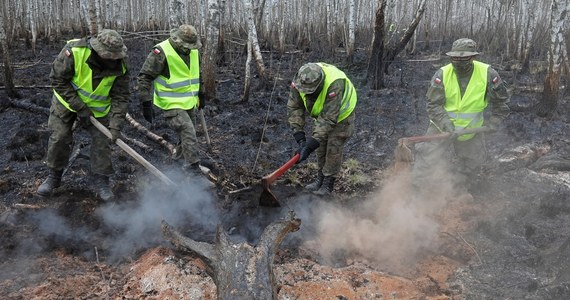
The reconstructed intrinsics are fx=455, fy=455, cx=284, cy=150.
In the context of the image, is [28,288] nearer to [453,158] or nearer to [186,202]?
[186,202]

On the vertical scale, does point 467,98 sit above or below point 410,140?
above

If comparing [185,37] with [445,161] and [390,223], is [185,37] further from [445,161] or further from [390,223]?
[445,161]

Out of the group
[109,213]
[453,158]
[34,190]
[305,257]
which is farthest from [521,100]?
[34,190]

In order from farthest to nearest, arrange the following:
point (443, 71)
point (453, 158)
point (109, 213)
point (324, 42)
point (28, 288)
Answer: point (324, 42)
point (453, 158)
point (443, 71)
point (109, 213)
point (28, 288)

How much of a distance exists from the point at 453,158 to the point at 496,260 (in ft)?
7.16

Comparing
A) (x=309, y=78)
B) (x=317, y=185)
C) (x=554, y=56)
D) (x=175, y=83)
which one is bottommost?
(x=317, y=185)

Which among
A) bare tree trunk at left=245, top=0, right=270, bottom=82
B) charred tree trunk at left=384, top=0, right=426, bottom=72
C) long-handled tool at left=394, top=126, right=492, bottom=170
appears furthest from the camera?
charred tree trunk at left=384, top=0, right=426, bottom=72

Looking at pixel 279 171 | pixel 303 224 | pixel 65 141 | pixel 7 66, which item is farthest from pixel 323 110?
pixel 7 66

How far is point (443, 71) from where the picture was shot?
498 centimetres

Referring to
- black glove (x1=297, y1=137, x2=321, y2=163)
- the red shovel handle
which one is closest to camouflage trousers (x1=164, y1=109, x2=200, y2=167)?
the red shovel handle

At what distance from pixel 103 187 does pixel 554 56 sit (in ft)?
25.1

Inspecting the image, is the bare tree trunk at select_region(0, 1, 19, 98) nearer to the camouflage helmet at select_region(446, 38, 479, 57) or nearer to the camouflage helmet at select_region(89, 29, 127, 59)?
the camouflage helmet at select_region(89, 29, 127, 59)

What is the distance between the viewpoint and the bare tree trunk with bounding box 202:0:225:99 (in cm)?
834

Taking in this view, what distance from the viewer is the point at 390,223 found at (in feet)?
15.4
